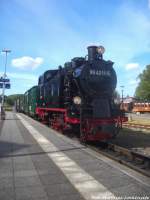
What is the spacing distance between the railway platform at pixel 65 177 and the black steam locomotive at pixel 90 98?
2.64 m

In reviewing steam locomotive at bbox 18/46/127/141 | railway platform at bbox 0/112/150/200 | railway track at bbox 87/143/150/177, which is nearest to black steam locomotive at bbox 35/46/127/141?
steam locomotive at bbox 18/46/127/141

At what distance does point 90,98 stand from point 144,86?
87076mm

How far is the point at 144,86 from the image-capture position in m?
98.6

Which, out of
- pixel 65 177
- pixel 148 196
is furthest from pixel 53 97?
pixel 148 196

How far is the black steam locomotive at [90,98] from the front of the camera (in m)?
13.5

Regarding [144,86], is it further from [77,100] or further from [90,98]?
[77,100]

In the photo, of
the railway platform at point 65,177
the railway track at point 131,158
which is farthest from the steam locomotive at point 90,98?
the railway platform at point 65,177

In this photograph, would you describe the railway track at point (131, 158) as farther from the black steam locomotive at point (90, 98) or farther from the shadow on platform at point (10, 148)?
the shadow on platform at point (10, 148)

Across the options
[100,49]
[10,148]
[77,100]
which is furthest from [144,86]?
[10,148]

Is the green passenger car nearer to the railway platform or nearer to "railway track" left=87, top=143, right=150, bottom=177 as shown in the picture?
"railway track" left=87, top=143, right=150, bottom=177

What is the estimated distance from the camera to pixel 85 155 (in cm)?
1042

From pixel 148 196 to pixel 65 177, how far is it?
219cm


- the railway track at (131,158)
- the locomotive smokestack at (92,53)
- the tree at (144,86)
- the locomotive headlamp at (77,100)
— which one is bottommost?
the railway track at (131,158)

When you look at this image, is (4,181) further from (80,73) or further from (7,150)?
(80,73)
